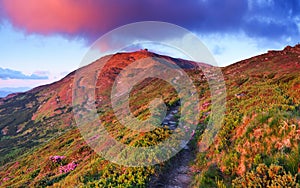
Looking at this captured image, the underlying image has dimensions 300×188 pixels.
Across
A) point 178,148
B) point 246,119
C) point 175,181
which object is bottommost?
point 175,181

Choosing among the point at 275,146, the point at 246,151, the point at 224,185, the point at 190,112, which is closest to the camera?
the point at 224,185

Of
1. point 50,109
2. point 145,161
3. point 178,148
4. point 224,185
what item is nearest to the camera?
point 224,185

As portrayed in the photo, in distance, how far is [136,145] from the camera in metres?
17.6

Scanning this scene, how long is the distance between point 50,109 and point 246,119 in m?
173

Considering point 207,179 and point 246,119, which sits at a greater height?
point 246,119

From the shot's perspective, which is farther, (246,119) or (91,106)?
(91,106)

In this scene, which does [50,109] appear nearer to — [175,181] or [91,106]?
[91,106]

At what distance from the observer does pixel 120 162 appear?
15359mm

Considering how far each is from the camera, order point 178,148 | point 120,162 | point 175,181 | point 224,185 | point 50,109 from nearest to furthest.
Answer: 1. point 224,185
2. point 175,181
3. point 120,162
4. point 178,148
5. point 50,109

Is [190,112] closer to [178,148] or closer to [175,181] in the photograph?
[178,148]

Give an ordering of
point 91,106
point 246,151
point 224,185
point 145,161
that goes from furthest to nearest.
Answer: point 91,106 → point 145,161 → point 246,151 → point 224,185

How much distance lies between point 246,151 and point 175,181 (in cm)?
389

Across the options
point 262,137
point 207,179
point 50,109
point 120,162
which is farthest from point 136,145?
point 50,109

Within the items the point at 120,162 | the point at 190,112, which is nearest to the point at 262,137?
the point at 120,162
